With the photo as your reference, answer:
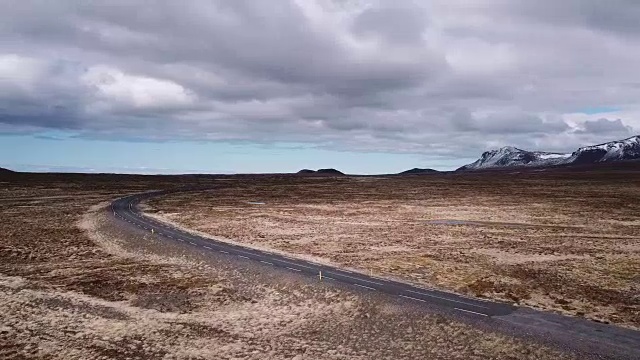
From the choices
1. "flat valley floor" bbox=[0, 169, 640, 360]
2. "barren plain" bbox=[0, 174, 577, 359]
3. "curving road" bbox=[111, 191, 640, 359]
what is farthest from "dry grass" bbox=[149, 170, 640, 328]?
"barren plain" bbox=[0, 174, 577, 359]

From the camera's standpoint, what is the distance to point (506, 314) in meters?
24.2

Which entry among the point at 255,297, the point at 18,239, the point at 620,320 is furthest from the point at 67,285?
the point at 620,320

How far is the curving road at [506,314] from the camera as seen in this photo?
20.1 metres

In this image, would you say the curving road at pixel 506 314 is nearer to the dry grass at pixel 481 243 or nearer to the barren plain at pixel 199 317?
the barren plain at pixel 199 317

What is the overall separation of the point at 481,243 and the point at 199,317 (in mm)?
30069

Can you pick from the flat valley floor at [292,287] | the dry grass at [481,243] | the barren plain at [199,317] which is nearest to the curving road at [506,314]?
the flat valley floor at [292,287]

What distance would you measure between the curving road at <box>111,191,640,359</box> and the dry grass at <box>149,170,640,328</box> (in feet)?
5.64

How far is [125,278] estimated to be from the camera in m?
32.5

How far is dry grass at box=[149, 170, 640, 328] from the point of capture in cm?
2892

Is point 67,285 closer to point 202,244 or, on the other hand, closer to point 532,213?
point 202,244

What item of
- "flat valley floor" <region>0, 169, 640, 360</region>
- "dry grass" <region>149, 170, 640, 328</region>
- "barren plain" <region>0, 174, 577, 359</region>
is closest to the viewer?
"barren plain" <region>0, 174, 577, 359</region>

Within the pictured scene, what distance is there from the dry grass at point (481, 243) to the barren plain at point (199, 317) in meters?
7.02

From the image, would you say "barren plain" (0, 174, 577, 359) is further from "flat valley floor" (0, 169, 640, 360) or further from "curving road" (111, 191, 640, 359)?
"curving road" (111, 191, 640, 359)

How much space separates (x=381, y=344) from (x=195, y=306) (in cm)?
1142
